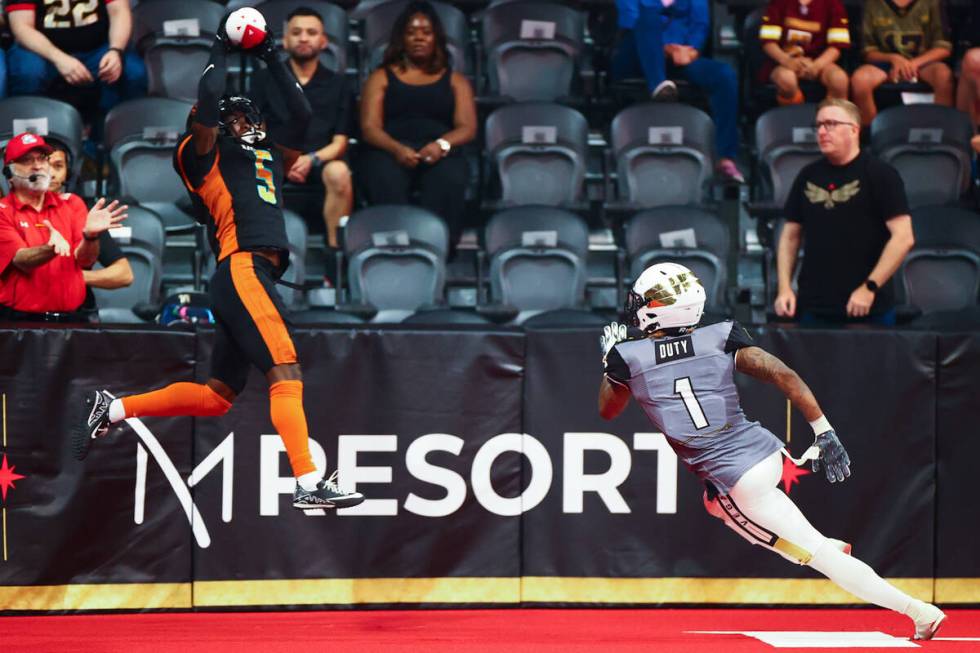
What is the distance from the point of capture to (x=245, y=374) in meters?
6.90

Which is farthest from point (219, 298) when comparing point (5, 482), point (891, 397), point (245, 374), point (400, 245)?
point (891, 397)

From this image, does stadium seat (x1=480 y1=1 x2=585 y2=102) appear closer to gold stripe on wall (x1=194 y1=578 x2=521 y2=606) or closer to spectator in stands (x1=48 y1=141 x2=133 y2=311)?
spectator in stands (x1=48 y1=141 x2=133 y2=311)

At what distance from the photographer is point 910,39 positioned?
11.2m

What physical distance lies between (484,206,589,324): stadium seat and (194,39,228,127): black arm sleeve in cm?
339

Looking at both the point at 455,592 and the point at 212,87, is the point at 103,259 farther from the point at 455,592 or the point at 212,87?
the point at 455,592

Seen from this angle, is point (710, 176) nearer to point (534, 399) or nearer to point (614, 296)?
point (614, 296)

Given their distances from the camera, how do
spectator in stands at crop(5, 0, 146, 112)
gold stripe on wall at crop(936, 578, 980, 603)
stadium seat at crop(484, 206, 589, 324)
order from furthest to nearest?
1. spectator in stands at crop(5, 0, 146, 112)
2. stadium seat at crop(484, 206, 589, 324)
3. gold stripe on wall at crop(936, 578, 980, 603)

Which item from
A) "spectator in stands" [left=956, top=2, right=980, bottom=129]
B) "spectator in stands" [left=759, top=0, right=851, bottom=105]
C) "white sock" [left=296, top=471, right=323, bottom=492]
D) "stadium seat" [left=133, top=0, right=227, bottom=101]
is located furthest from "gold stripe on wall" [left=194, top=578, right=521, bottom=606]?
"spectator in stands" [left=956, top=2, right=980, bottom=129]

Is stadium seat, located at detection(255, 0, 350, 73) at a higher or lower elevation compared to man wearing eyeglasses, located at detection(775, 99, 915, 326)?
higher

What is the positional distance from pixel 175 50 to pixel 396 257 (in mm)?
2764

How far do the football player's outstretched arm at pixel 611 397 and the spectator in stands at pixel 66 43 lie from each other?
5464 mm

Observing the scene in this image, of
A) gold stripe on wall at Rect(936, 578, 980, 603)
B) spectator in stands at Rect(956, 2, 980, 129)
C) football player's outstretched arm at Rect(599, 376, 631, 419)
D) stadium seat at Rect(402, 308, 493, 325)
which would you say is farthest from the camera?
spectator in stands at Rect(956, 2, 980, 129)

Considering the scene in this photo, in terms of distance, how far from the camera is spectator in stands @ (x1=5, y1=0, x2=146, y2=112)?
10.2m

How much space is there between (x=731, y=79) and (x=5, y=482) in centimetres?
617
